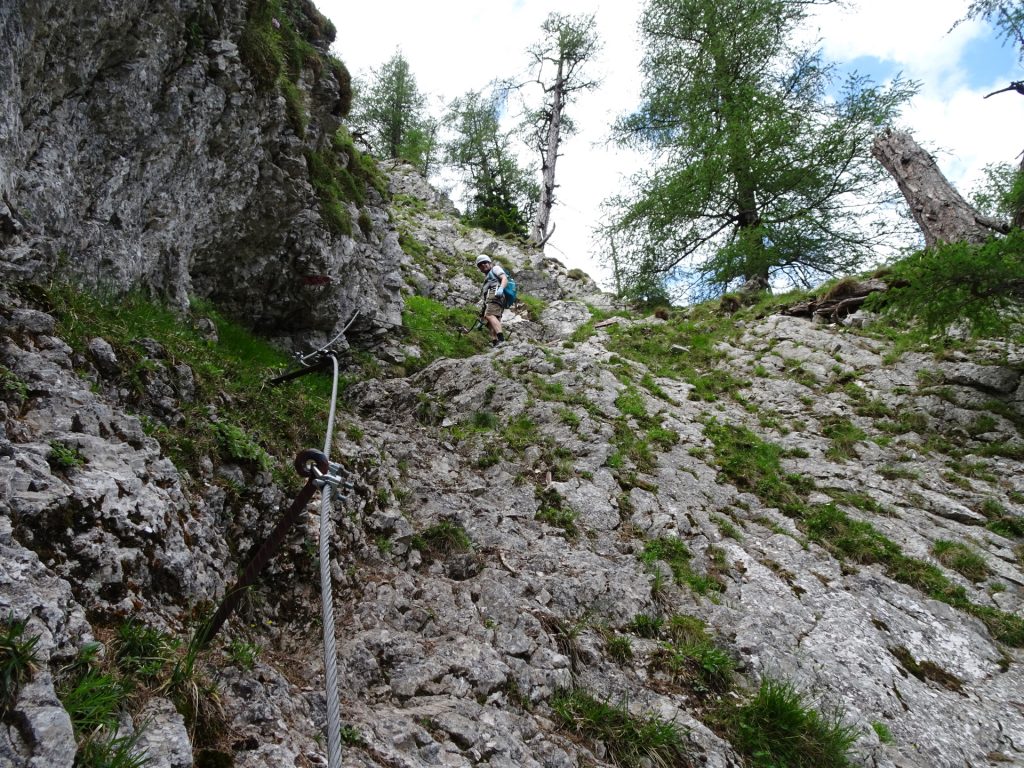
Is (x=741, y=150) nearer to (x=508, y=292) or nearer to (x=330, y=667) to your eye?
(x=508, y=292)

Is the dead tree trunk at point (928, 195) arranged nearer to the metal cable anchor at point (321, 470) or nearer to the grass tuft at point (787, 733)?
the grass tuft at point (787, 733)

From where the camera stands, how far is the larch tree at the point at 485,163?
29.6 m

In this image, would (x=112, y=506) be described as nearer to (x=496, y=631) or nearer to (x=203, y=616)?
(x=203, y=616)

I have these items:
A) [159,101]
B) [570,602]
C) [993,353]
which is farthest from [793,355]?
[159,101]

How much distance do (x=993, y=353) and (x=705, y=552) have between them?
315 inches

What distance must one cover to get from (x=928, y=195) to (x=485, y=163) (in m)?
22.9

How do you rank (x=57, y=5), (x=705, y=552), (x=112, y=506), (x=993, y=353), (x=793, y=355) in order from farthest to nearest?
1. (x=793, y=355)
2. (x=993, y=353)
3. (x=705, y=552)
4. (x=57, y=5)
5. (x=112, y=506)

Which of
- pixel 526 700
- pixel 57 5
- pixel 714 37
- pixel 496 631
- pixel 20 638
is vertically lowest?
pixel 526 700

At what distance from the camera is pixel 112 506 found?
3.12 meters

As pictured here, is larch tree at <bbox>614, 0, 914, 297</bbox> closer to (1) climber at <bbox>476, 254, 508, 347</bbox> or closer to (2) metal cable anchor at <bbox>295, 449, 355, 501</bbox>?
(1) climber at <bbox>476, 254, 508, 347</bbox>

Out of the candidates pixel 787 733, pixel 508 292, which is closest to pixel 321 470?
pixel 787 733

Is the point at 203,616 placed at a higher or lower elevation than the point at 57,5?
lower

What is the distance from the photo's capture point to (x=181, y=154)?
20.1 ft

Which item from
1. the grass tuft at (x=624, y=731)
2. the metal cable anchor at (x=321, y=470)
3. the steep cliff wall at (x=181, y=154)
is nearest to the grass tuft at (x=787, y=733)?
the grass tuft at (x=624, y=731)
